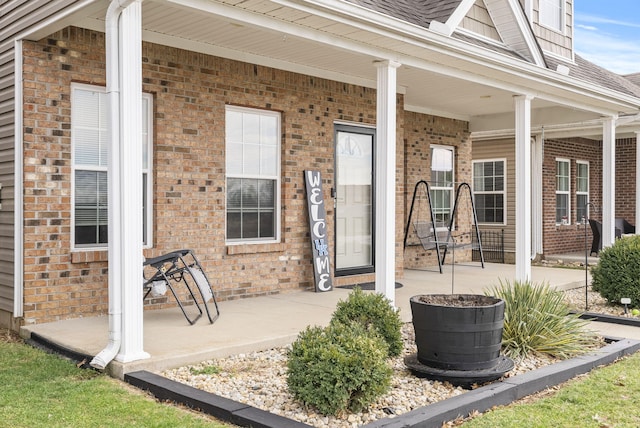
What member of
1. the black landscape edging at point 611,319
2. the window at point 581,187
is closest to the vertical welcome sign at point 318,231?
the black landscape edging at point 611,319

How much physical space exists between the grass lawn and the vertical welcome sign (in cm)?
398

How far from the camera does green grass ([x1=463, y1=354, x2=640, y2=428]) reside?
4.00 metres

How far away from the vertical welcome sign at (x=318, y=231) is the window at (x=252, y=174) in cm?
47

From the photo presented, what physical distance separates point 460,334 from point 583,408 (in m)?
0.93

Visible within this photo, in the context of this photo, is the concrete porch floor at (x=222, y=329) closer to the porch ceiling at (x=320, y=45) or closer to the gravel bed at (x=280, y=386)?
the gravel bed at (x=280, y=386)

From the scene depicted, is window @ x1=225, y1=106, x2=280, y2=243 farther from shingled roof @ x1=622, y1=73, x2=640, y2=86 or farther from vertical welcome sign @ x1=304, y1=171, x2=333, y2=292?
shingled roof @ x1=622, y1=73, x2=640, y2=86

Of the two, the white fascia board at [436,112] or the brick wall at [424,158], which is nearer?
the white fascia board at [436,112]

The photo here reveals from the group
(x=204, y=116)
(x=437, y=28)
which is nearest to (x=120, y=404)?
(x=204, y=116)

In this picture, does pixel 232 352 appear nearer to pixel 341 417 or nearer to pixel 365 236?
pixel 341 417

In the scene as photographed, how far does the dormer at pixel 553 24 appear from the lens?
10523 millimetres

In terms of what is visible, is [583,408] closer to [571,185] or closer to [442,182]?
[442,182]

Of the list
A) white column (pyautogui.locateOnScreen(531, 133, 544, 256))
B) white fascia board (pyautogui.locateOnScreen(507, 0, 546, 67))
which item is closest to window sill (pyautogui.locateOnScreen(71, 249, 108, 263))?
white fascia board (pyautogui.locateOnScreen(507, 0, 546, 67))

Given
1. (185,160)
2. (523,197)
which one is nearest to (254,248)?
(185,160)

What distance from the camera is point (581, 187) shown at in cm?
1620
